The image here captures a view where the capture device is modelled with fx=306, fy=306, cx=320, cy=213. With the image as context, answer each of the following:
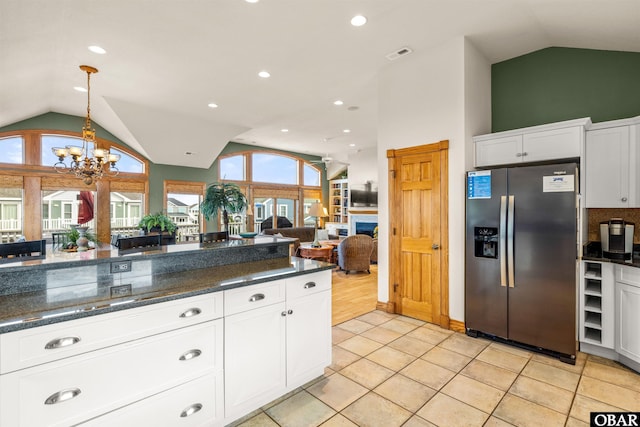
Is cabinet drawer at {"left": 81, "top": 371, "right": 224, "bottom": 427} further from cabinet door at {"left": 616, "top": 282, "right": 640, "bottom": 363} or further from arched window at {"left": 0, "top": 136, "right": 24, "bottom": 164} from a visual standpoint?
arched window at {"left": 0, "top": 136, "right": 24, "bottom": 164}

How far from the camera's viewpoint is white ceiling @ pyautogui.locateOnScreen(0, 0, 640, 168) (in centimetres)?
272

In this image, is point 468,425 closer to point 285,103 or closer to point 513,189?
point 513,189

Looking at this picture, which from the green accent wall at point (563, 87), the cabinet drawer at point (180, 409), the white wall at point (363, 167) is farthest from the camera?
the white wall at point (363, 167)

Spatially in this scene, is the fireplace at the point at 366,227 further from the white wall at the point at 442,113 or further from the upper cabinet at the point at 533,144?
the upper cabinet at the point at 533,144

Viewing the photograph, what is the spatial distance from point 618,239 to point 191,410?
3.64 metres

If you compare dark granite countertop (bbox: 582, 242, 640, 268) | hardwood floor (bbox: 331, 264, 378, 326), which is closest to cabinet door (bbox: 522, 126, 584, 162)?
dark granite countertop (bbox: 582, 242, 640, 268)

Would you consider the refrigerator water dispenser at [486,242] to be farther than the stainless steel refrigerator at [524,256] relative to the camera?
Yes

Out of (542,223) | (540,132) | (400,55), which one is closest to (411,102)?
(400,55)

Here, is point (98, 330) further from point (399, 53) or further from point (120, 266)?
point (399, 53)

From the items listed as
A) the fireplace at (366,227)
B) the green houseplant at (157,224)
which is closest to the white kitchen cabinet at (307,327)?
the green houseplant at (157,224)

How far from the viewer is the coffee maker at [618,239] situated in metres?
2.70

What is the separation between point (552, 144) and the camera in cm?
292

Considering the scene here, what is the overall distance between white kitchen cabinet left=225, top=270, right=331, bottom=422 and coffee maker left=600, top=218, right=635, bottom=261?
257cm

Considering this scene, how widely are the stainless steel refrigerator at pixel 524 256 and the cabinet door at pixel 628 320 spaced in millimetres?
364
